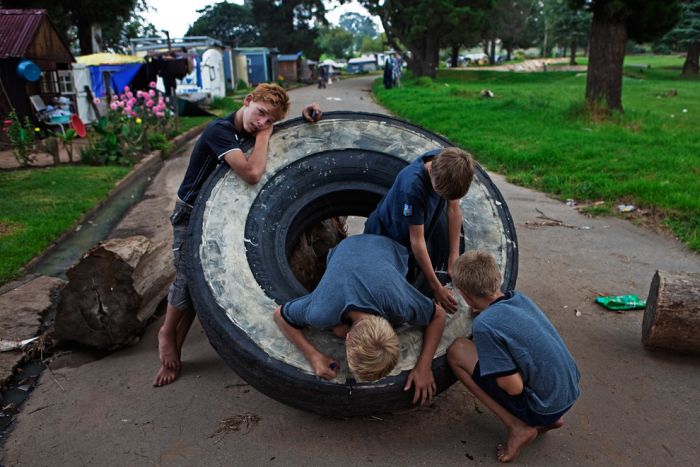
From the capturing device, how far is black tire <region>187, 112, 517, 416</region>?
270 centimetres

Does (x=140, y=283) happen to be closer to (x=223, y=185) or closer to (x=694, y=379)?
(x=223, y=185)

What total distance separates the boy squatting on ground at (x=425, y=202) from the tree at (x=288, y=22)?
52.5m

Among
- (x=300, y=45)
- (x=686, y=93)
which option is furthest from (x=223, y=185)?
(x=300, y=45)

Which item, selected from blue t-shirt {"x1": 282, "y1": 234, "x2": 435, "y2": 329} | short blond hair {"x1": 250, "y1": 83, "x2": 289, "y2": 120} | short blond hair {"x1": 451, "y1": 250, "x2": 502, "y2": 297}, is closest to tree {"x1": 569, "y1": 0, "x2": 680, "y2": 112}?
short blond hair {"x1": 250, "y1": 83, "x2": 289, "y2": 120}

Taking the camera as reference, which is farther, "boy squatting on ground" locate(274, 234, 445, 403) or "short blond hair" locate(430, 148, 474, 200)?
"short blond hair" locate(430, 148, 474, 200)

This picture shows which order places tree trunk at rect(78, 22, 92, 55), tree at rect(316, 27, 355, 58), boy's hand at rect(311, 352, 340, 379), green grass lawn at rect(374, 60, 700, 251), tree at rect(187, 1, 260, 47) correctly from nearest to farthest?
boy's hand at rect(311, 352, 340, 379) < green grass lawn at rect(374, 60, 700, 251) < tree trunk at rect(78, 22, 92, 55) < tree at rect(187, 1, 260, 47) < tree at rect(316, 27, 355, 58)

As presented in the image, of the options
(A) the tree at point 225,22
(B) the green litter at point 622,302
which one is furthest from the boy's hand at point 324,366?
(A) the tree at point 225,22

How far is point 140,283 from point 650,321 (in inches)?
133

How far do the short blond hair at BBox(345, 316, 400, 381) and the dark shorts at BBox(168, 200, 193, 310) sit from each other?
134 centimetres

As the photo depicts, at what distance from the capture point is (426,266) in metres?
2.99

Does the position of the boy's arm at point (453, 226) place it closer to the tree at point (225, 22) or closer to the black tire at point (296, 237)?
the black tire at point (296, 237)

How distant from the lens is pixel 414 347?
2791 mm

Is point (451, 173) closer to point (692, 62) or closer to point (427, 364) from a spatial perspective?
point (427, 364)

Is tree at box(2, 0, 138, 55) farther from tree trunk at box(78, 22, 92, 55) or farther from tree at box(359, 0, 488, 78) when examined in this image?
tree at box(359, 0, 488, 78)
